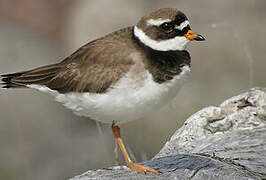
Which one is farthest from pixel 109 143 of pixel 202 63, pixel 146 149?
pixel 202 63

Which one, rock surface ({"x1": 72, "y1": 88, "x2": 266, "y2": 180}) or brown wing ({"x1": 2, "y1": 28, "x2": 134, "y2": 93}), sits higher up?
brown wing ({"x1": 2, "y1": 28, "x2": 134, "y2": 93})

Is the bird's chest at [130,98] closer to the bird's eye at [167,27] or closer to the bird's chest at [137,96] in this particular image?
the bird's chest at [137,96]

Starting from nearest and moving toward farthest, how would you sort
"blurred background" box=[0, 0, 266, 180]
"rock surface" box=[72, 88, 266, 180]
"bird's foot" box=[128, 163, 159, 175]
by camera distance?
"rock surface" box=[72, 88, 266, 180]
"bird's foot" box=[128, 163, 159, 175]
"blurred background" box=[0, 0, 266, 180]

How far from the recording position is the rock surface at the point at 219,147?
5.87 meters

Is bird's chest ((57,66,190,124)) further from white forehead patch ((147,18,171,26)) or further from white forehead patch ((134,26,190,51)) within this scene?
white forehead patch ((147,18,171,26))

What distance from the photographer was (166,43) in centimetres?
623

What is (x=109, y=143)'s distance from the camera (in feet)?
33.0

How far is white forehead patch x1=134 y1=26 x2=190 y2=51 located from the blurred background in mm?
2090

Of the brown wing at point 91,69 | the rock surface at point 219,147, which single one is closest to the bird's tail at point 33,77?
the brown wing at point 91,69

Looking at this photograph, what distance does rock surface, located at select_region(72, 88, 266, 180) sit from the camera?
A: 5867 mm

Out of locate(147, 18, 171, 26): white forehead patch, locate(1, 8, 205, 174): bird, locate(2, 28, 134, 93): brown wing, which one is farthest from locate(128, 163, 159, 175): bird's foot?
locate(147, 18, 171, 26): white forehead patch

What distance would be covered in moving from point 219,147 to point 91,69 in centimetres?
160

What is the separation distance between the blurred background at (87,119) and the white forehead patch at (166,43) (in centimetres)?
209

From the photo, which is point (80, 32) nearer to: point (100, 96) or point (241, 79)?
point (241, 79)
